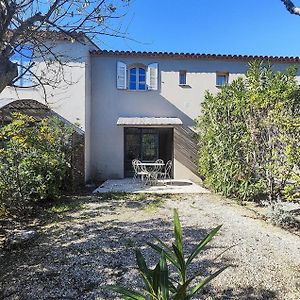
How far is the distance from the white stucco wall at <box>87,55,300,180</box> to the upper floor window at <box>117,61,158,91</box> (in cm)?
32

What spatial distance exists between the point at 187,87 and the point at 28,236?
15.4m

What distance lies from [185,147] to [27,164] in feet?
38.3

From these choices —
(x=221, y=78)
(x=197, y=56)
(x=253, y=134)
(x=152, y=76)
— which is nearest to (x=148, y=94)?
(x=152, y=76)

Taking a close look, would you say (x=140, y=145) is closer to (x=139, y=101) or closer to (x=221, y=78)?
(x=139, y=101)

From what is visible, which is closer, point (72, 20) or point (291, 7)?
point (291, 7)

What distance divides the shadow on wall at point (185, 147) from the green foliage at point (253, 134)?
15.6ft

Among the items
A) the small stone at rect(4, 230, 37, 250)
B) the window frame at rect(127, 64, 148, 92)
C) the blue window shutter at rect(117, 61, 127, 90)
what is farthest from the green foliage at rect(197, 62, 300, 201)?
the small stone at rect(4, 230, 37, 250)

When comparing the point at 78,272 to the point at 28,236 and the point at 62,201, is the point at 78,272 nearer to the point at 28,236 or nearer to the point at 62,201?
the point at 28,236

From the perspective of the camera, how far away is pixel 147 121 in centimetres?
1883

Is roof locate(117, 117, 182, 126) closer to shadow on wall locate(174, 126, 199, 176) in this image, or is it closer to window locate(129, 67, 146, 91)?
shadow on wall locate(174, 126, 199, 176)

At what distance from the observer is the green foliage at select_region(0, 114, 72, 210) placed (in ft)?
33.1

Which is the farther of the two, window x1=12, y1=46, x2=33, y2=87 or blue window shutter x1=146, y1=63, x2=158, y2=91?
blue window shutter x1=146, y1=63, x2=158, y2=91

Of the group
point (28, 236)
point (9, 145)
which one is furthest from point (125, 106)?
point (28, 236)

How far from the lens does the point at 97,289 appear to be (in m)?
5.02
